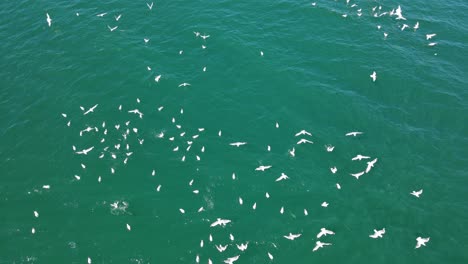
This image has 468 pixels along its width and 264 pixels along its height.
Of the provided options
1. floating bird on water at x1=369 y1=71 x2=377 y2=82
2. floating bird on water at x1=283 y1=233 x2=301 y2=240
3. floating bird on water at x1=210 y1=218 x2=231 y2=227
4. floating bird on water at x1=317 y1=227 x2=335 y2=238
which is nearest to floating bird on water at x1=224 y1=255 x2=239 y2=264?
floating bird on water at x1=210 y1=218 x2=231 y2=227

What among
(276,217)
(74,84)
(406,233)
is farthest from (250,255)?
(74,84)

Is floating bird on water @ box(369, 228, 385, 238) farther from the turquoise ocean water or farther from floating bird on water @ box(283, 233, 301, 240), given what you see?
floating bird on water @ box(283, 233, 301, 240)

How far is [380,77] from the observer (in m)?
80.8

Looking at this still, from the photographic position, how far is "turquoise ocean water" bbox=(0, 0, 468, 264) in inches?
2302

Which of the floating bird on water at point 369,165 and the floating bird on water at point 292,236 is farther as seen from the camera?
the floating bird on water at point 369,165

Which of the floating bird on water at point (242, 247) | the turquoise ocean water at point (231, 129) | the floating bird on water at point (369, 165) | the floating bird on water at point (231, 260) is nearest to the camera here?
the floating bird on water at point (231, 260)

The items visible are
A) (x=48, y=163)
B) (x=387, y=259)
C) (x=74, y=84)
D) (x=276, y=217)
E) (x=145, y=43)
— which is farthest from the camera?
(x=145, y=43)

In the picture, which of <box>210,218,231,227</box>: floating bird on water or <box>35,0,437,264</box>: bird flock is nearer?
<box>35,0,437,264</box>: bird flock

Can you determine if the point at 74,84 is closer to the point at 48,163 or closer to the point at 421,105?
the point at 48,163

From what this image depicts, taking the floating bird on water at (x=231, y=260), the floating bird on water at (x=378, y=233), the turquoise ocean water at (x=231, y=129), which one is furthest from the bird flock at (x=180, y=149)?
the floating bird on water at (x=231, y=260)

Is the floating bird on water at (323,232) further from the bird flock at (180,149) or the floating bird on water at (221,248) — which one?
the floating bird on water at (221,248)

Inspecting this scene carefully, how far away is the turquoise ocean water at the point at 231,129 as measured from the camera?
192 feet

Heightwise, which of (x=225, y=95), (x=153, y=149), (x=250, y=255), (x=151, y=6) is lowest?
(x=250, y=255)

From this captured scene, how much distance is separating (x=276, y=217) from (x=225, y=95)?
2817 centimetres
